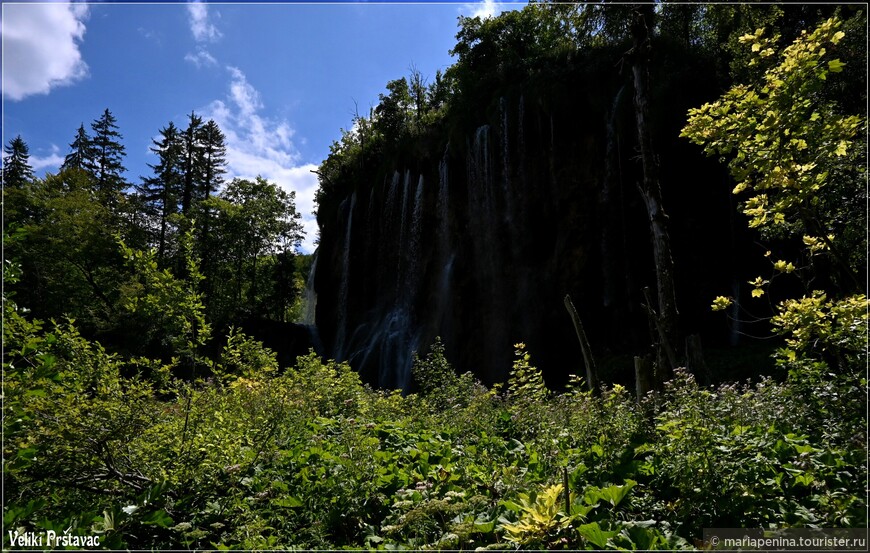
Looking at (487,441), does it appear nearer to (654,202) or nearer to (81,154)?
(654,202)

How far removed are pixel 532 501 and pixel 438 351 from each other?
5126 millimetres

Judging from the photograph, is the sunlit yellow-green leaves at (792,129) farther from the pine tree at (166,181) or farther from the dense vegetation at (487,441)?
the pine tree at (166,181)

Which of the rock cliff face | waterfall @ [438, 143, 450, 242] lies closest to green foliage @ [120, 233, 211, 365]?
the rock cliff face

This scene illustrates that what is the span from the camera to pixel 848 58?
682 cm

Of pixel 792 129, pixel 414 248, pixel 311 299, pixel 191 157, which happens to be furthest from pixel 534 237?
pixel 191 157

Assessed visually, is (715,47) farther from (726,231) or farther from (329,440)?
(329,440)

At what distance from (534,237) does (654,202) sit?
1150cm

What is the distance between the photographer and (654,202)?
626 cm

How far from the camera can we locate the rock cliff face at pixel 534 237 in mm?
15672

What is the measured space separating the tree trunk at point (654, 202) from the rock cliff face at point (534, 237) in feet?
32.6

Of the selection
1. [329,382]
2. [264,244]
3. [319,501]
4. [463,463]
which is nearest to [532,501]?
[463,463]

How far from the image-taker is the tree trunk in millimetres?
5828

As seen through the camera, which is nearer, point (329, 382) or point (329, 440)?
point (329, 440)

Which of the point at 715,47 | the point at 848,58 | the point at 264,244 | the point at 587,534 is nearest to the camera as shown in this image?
the point at 587,534
